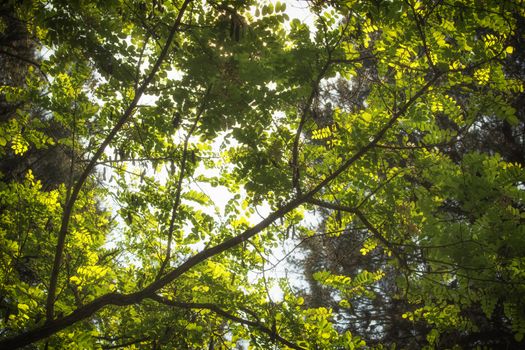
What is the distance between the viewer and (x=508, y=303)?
10.7 ft

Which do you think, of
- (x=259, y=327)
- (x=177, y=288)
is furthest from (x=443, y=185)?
(x=177, y=288)

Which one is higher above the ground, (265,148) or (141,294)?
(265,148)

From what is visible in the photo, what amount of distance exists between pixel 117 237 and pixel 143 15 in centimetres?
404

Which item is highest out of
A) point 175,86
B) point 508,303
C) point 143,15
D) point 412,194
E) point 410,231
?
point 143,15

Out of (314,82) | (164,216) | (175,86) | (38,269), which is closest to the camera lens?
(314,82)

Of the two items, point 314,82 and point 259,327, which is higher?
point 314,82

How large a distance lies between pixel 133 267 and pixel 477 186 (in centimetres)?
484

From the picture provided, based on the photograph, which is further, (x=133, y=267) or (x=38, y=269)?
(x=133, y=267)

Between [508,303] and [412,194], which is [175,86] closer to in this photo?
[412,194]

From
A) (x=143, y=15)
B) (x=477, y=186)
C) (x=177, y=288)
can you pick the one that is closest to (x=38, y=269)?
(x=177, y=288)

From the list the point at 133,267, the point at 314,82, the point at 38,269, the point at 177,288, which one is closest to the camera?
the point at 314,82

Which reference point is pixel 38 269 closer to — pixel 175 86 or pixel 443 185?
pixel 175 86

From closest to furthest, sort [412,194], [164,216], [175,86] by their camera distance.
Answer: [175,86]
[412,194]
[164,216]

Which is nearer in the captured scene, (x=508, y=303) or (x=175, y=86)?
(x=175, y=86)
